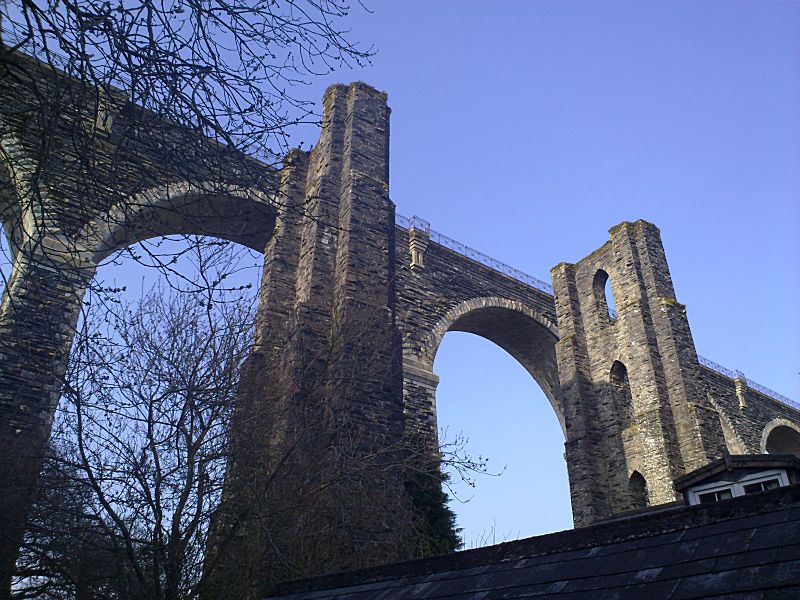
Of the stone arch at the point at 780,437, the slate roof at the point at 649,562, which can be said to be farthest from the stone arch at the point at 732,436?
the slate roof at the point at 649,562

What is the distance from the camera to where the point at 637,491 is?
1579cm

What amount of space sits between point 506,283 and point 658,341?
5.01 metres

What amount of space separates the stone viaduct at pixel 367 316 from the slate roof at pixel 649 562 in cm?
287

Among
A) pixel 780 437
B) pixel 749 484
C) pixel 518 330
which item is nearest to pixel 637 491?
pixel 749 484

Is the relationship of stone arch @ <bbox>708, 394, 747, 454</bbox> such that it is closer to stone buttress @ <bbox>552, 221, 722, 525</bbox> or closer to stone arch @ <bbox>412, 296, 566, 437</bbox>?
stone arch @ <bbox>412, 296, 566, 437</bbox>

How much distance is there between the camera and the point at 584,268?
19609 mm

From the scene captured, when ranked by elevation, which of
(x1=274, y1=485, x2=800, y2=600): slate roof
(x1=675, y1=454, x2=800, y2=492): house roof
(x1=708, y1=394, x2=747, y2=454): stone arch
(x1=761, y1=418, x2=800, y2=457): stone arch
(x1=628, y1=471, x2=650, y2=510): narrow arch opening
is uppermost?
(x1=761, y1=418, x2=800, y2=457): stone arch

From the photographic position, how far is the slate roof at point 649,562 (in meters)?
2.67

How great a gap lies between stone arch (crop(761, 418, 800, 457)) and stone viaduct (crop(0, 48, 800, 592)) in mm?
1620

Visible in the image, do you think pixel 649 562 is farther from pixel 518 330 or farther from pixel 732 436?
pixel 732 436

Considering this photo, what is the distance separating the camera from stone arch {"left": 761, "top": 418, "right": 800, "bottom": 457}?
2653 centimetres

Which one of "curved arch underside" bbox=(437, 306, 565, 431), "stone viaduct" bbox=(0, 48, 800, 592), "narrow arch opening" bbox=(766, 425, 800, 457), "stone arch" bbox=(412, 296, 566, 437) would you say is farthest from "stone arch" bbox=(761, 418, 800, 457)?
"stone arch" bbox=(412, 296, 566, 437)

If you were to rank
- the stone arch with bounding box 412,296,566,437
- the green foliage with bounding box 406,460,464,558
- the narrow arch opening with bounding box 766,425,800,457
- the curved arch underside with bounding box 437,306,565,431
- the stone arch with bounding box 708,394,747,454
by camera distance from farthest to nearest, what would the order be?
the narrow arch opening with bounding box 766,425,800,457
the stone arch with bounding box 708,394,747,454
the curved arch underside with bounding box 437,306,565,431
the stone arch with bounding box 412,296,566,437
the green foliage with bounding box 406,460,464,558

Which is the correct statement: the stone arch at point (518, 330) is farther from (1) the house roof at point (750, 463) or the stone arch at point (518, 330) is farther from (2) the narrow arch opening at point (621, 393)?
(1) the house roof at point (750, 463)
